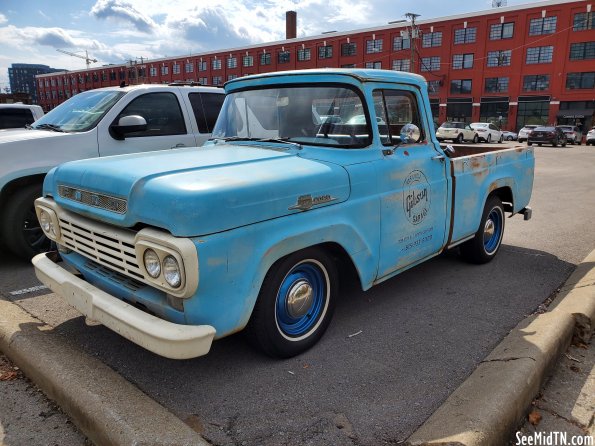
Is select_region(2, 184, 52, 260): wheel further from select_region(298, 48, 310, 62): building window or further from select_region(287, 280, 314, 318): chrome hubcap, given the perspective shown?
select_region(298, 48, 310, 62): building window

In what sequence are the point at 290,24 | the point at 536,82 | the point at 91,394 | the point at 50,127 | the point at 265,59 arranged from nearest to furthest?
1. the point at 91,394
2. the point at 50,127
3. the point at 536,82
4. the point at 265,59
5. the point at 290,24

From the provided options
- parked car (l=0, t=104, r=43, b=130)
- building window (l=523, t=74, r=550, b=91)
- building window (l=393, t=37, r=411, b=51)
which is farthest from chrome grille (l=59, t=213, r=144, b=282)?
building window (l=393, t=37, r=411, b=51)

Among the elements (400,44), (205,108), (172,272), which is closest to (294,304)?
(172,272)

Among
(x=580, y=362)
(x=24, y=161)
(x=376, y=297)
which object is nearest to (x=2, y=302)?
(x=24, y=161)

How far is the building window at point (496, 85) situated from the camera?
49.4 meters

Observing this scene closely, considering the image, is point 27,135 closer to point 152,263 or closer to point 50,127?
point 50,127

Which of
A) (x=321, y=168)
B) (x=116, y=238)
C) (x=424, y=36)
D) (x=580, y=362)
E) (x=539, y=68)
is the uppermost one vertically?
(x=424, y=36)

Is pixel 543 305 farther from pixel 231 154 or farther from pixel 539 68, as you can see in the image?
pixel 539 68

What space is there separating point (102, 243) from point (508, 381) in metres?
2.65

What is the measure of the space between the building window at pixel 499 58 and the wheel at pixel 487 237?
5008cm

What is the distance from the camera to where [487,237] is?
5.55 m

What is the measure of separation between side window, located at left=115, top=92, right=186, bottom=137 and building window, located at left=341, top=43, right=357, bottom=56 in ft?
182

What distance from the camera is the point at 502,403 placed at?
8.49ft

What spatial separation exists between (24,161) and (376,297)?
13.2 feet
